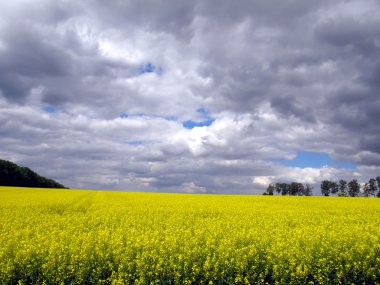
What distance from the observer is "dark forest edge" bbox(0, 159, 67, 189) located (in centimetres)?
8881

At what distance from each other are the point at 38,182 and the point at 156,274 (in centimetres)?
10441

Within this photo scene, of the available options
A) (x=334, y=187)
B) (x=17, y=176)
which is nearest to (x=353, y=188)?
(x=334, y=187)

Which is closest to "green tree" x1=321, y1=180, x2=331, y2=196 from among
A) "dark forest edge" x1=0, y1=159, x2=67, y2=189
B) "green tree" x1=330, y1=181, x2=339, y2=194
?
"green tree" x1=330, y1=181, x2=339, y2=194

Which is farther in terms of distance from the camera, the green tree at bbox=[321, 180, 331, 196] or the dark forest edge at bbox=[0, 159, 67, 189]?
the green tree at bbox=[321, 180, 331, 196]

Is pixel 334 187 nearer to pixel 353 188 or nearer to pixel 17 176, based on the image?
pixel 353 188

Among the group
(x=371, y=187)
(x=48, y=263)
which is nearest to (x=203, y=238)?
(x=48, y=263)

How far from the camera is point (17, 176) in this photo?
92938mm

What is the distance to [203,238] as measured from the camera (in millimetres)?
12320

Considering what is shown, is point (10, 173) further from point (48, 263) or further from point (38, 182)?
point (48, 263)

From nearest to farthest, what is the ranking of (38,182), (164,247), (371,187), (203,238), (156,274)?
(156,274), (164,247), (203,238), (38,182), (371,187)

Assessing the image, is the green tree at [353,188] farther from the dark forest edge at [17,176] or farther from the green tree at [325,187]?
the dark forest edge at [17,176]

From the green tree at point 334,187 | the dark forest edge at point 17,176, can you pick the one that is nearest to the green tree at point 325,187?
the green tree at point 334,187

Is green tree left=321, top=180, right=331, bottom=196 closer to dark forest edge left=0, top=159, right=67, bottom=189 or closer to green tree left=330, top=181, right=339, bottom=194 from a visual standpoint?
green tree left=330, top=181, right=339, bottom=194

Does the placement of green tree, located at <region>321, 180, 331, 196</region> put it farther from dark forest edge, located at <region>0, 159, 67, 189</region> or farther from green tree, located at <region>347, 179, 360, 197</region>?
dark forest edge, located at <region>0, 159, 67, 189</region>
